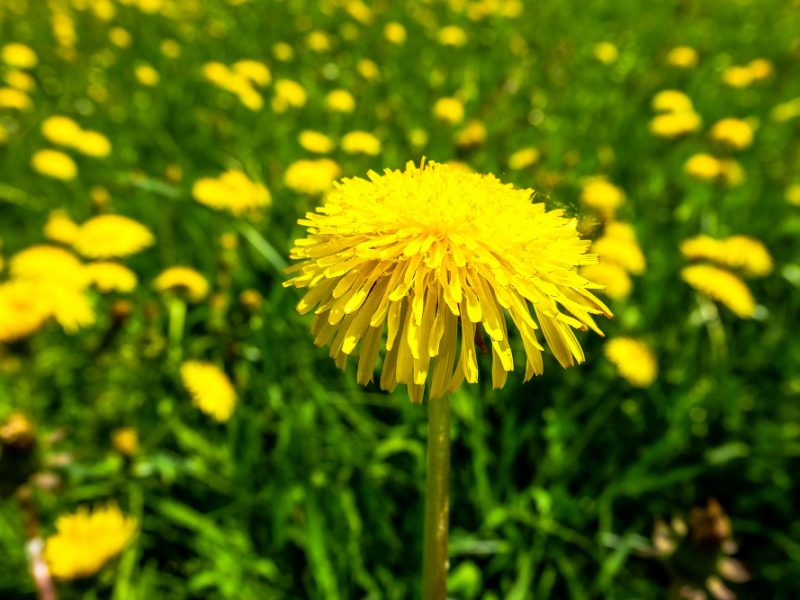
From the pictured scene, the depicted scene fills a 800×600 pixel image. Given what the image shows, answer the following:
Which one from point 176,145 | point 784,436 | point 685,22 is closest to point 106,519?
point 784,436

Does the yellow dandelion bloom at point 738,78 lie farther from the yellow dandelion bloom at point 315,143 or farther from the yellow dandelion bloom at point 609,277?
the yellow dandelion bloom at point 315,143

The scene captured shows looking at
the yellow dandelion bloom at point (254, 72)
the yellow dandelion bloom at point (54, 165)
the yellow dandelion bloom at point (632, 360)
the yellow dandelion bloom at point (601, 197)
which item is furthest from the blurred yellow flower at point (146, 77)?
the yellow dandelion bloom at point (632, 360)

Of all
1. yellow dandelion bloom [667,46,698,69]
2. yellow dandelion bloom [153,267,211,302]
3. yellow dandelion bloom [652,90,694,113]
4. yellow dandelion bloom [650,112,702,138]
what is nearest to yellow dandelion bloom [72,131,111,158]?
yellow dandelion bloom [153,267,211,302]

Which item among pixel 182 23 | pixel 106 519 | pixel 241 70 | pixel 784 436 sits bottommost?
pixel 106 519

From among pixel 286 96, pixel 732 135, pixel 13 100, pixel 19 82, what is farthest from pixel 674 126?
pixel 19 82

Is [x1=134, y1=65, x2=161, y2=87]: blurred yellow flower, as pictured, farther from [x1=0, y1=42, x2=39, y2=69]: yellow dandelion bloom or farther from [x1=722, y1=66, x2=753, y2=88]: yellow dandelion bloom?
[x1=722, y1=66, x2=753, y2=88]: yellow dandelion bloom

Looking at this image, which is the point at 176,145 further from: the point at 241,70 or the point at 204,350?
the point at 204,350
